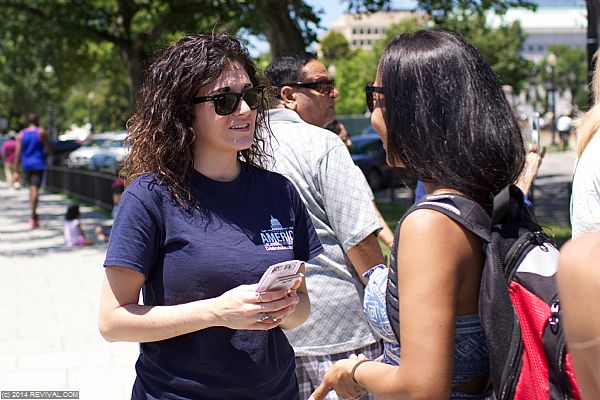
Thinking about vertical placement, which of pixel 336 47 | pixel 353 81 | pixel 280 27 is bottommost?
pixel 336 47

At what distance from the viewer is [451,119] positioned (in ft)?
6.98

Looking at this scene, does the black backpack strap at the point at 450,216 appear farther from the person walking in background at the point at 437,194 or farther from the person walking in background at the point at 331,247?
the person walking in background at the point at 331,247

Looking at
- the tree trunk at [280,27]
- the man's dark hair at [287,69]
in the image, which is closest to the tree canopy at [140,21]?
the tree trunk at [280,27]

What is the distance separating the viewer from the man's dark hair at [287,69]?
13.9ft

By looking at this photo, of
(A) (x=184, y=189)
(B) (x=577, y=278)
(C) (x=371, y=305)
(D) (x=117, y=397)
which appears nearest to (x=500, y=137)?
(C) (x=371, y=305)

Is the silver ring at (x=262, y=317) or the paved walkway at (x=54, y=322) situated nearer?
the silver ring at (x=262, y=317)

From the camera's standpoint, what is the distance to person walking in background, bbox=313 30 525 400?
2.00 m

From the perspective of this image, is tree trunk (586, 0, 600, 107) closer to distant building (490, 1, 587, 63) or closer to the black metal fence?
the black metal fence

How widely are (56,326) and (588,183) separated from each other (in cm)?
648

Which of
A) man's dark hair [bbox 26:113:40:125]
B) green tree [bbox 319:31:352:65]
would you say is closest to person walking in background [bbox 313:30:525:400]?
man's dark hair [bbox 26:113:40:125]

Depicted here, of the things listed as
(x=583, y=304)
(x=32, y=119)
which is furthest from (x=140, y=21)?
(x=583, y=304)

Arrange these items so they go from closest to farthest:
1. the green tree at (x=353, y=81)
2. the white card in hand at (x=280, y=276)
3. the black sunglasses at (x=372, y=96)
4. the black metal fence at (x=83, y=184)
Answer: the black sunglasses at (x=372, y=96)
the white card in hand at (x=280, y=276)
the black metal fence at (x=83, y=184)
the green tree at (x=353, y=81)

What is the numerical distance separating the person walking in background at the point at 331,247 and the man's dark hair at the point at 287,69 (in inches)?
27.5

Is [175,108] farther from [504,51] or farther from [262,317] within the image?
[504,51]
